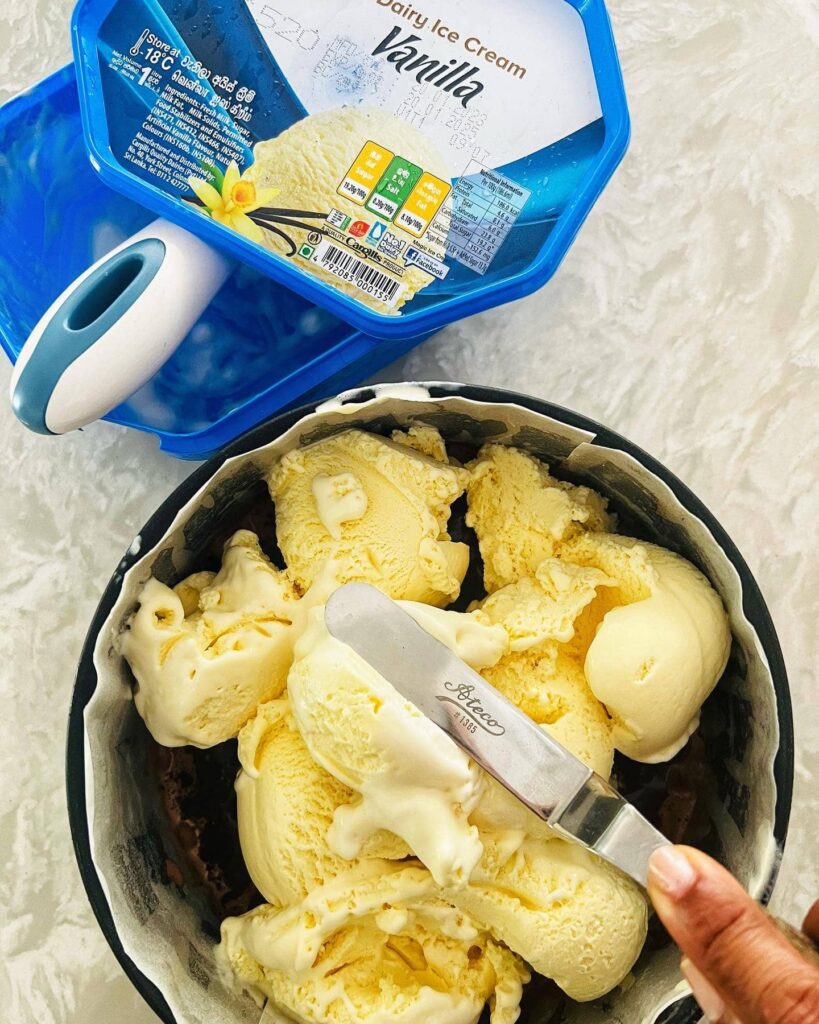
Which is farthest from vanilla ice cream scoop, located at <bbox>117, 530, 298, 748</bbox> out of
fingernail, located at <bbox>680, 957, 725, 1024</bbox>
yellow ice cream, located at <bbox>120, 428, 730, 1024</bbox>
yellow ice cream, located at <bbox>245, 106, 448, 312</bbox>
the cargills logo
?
fingernail, located at <bbox>680, 957, 725, 1024</bbox>

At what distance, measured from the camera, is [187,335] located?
2.89 ft

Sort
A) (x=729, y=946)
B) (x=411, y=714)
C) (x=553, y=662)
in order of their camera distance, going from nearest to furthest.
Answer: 1. (x=729, y=946)
2. (x=411, y=714)
3. (x=553, y=662)

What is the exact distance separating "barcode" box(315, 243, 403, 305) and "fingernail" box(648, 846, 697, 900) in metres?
0.49

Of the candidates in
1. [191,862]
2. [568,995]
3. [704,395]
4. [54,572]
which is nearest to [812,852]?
[568,995]

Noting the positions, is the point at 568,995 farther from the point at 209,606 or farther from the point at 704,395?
the point at 704,395

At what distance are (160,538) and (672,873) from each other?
0.43 meters

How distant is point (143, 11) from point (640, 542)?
2.03ft

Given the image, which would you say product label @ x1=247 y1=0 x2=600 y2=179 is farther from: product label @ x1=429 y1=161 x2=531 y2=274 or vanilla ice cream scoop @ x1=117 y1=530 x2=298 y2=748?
vanilla ice cream scoop @ x1=117 y1=530 x2=298 y2=748

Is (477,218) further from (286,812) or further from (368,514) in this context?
(286,812)

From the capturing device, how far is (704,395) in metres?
0.95

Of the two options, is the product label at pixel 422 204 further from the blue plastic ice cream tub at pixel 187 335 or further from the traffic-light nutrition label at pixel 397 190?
the blue plastic ice cream tub at pixel 187 335

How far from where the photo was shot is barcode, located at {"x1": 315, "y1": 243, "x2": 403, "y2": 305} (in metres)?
0.83

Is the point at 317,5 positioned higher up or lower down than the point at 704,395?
higher up

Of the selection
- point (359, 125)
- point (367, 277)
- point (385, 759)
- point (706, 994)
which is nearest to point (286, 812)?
point (385, 759)
